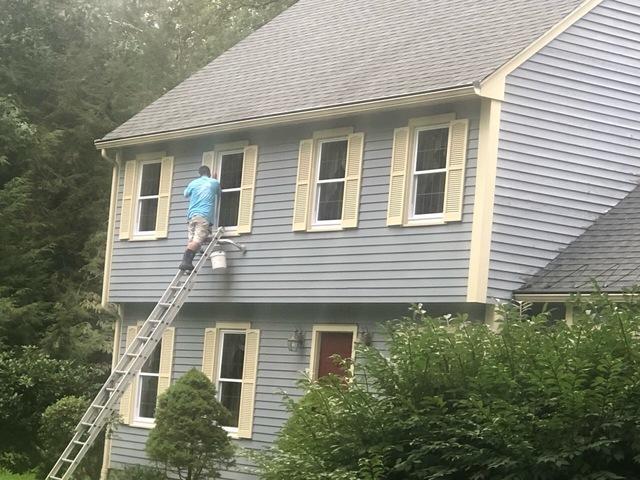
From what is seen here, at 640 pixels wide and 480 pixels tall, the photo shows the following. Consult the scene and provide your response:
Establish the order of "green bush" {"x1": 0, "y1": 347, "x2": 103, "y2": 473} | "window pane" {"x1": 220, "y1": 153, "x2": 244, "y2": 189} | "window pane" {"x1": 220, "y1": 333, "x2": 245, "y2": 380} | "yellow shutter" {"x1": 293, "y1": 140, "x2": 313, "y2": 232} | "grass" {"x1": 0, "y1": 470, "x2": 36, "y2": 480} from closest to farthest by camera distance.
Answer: "yellow shutter" {"x1": 293, "y1": 140, "x2": 313, "y2": 232}, "window pane" {"x1": 220, "y1": 333, "x2": 245, "y2": 380}, "window pane" {"x1": 220, "y1": 153, "x2": 244, "y2": 189}, "grass" {"x1": 0, "y1": 470, "x2": 36, "y2": 480}, "green bush" {"x1": 0, "y1": 347, "x2": 103, "y2": 473}

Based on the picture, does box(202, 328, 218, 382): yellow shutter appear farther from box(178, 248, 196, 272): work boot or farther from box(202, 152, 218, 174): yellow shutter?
box(202, 152, 218, 174): yellow shutter

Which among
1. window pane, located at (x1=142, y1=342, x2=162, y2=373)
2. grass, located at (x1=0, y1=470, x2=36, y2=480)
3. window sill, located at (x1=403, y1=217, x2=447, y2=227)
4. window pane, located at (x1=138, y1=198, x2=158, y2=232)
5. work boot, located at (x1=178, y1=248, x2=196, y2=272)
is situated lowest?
grass, located at (x1=0, y1=470, x2=36, y2=480)

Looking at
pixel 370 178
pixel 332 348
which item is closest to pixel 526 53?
pixel 370 178

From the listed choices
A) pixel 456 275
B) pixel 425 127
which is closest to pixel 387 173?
pixel 425 127

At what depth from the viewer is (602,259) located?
1738cm

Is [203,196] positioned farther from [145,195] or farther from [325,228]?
[145,195]

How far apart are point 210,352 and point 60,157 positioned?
12.1 m

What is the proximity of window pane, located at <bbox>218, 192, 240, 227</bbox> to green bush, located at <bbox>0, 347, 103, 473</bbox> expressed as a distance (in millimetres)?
5312

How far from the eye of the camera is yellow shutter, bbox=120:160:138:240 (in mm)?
23719

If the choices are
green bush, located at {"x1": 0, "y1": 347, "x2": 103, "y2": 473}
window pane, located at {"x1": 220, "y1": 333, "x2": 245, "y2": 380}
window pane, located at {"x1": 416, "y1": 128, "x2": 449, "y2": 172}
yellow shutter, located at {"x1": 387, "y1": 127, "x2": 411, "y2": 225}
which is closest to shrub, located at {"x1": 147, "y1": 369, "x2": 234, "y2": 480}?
window pane, located at {"x1": 220, "y1": 333, "x2": 245, "y2": 380}

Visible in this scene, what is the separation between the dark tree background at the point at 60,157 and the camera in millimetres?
29812

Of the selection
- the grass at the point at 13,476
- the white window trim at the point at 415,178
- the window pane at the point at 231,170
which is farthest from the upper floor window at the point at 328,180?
the grass at the point at 13,476

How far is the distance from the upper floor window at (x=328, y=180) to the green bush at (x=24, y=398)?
7202mm

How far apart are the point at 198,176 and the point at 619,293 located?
8893 mm
